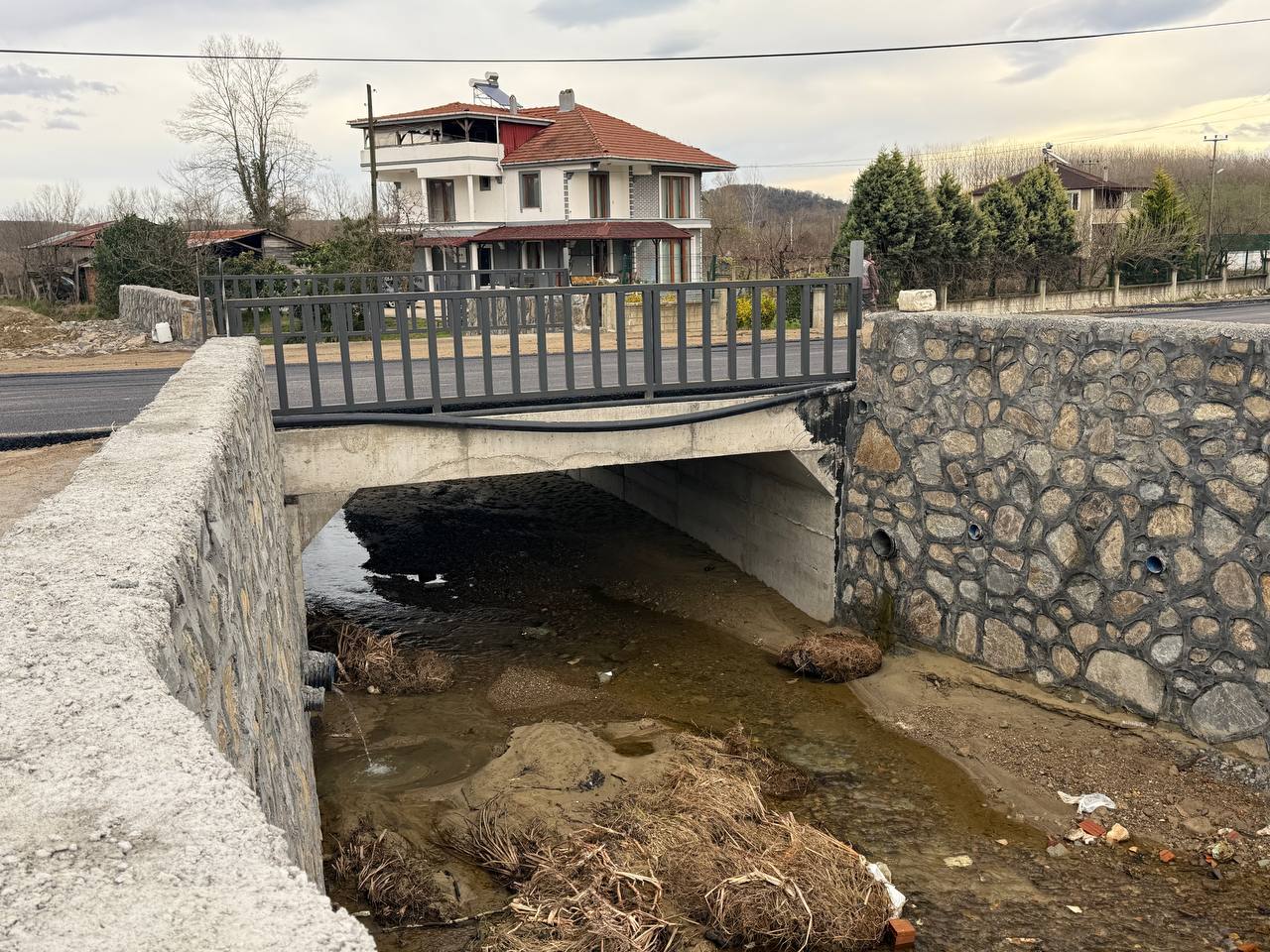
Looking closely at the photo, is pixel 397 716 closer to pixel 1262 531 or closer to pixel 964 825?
pixel 964 825

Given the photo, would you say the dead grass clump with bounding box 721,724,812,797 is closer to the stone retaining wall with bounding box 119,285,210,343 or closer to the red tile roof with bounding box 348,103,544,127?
the stone retaining wall with bounding box 119,285,210,343

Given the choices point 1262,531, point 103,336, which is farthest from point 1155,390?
point 103,336

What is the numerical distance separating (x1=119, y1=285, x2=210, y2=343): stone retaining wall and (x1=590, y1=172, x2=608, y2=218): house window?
2060 centimetres

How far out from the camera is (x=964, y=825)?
23.1 feet

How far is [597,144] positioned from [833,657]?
33.5 meters

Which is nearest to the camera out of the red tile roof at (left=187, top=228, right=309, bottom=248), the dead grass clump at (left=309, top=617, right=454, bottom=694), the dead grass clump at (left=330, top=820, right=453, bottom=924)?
the dead grass clump at (left=330, top=820, right=453, bottom=924)

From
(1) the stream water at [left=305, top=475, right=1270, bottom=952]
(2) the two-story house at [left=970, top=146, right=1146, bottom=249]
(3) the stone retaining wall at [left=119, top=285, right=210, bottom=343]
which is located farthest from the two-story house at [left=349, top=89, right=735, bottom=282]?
(1) the stream water at [left=305, top=475, right=1270, bottom=952]

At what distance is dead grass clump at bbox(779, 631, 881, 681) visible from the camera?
30.7 ft

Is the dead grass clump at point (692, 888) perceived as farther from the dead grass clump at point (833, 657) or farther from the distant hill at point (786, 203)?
the distant hill at point (786, 203)

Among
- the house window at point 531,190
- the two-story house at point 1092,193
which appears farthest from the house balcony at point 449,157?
the two-story house at point 1092,193

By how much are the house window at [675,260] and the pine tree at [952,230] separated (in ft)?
48.8

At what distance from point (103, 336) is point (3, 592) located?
20454 millimetres

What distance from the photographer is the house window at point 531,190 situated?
133 feet

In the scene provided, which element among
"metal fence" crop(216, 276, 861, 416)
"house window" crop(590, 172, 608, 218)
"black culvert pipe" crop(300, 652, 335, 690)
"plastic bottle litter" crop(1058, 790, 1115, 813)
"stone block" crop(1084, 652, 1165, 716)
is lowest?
"plastic bottle litter" crop(1058, 790, 1115, 813)
